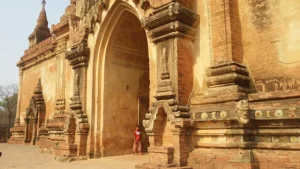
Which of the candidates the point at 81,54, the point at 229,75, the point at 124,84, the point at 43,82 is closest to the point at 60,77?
the point at 43,82

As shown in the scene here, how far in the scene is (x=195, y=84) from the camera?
26.6 ft

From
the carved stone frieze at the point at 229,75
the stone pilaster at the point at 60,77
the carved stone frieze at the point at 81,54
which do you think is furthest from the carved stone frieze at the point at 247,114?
the stone pilaster at the point at 60,77

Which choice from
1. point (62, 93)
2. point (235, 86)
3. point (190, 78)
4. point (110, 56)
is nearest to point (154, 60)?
point (190, 78)

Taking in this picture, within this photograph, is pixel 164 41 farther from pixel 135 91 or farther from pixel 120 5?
pixel 135 91

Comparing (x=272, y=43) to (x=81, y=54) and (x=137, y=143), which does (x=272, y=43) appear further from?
(x=81, y=54)

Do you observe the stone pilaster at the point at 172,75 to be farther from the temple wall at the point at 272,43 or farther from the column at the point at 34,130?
the column at the point at 34,130

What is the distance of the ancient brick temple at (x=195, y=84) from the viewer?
6371 millimetres

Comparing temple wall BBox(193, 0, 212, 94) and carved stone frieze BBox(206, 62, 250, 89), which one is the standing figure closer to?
temple wall BBox(193, 0, 212, 94)

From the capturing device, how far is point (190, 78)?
8102 millimetres

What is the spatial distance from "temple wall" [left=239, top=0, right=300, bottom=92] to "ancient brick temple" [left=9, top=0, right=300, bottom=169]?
2 centimetres

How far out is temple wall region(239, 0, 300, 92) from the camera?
262 inches

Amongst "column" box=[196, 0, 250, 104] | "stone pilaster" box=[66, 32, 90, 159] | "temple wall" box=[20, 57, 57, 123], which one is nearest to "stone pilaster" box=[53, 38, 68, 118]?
"temple wall" box=[20, 57, 57, 123]

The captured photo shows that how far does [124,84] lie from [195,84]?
4.90 m

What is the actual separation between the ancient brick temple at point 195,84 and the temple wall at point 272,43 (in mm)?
23
